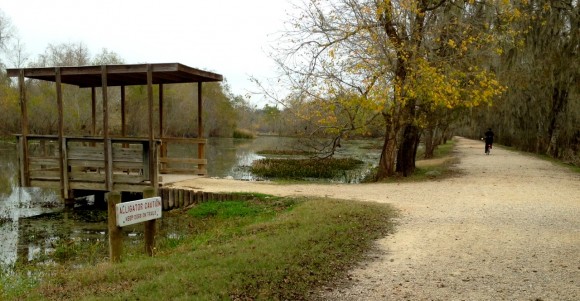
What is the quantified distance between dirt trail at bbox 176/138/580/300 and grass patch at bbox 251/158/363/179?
8564mm

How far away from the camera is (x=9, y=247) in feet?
28.0

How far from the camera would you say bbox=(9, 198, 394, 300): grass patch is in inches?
179

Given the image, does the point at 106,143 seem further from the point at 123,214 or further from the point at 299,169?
the point at 299,169

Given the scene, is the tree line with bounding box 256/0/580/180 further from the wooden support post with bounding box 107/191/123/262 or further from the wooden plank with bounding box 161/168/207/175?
the wooden support post with bounding box 107/191/123/262

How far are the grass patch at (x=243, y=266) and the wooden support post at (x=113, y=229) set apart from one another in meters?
0.20

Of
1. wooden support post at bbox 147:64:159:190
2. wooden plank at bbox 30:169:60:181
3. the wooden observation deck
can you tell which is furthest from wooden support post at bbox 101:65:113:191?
wooden plank at bbox 30:169:60:181

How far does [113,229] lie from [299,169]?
1743 cm

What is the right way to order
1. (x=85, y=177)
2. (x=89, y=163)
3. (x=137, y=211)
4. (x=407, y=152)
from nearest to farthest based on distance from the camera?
1. (x=137, y=211)
2. (x=89, y=163)
3. (x=85, y=177)
4. (x=407, y=152)

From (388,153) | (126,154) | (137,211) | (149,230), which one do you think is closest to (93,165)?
(126,154)

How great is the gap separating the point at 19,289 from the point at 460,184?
1249 cm

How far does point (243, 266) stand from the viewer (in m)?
5.25

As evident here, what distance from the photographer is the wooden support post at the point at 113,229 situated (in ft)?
19.4

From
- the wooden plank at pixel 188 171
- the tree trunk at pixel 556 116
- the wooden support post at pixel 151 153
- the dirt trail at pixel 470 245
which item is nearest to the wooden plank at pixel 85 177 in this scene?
the wooden support post at pixel 151 153

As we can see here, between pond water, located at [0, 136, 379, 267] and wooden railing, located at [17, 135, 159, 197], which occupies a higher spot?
wooden railing, located at [17, 135, 159, 197]
